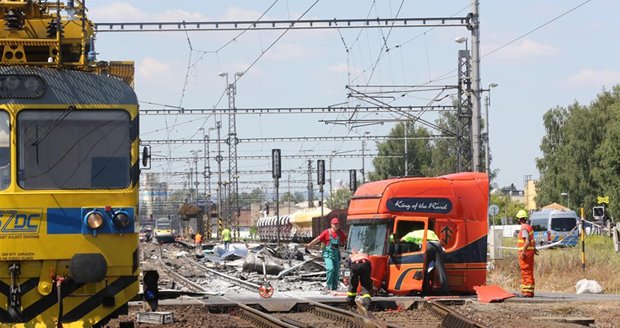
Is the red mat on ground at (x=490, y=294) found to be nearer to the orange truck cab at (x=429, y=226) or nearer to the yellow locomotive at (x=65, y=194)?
the orange truck cab at (x=429, y=226)

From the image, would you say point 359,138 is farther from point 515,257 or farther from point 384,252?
point 384,252

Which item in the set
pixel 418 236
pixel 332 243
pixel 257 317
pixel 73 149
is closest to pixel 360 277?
pixel 418 236

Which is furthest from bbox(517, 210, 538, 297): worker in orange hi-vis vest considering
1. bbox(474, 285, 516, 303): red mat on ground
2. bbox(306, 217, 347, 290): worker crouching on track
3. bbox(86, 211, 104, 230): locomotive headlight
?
bbox(86, 211, 104, 230): locomotive headlight

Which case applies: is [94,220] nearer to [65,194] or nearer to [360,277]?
[65,194]

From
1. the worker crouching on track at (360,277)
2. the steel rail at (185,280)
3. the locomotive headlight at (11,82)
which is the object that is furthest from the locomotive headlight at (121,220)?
the steel rail at (185,280)

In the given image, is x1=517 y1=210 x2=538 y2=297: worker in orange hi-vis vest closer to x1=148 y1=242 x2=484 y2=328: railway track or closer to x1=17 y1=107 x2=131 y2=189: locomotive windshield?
x1=148 y1=242 x2=484 y2=328: railway track

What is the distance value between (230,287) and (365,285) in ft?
27.9

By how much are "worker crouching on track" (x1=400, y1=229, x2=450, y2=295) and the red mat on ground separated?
29.1 inches

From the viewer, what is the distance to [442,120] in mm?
108500

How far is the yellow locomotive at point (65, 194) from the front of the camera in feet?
38.2

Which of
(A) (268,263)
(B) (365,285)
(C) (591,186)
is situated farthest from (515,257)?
(C) (591,186)

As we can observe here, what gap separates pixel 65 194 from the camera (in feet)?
38.6

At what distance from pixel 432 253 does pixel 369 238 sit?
1.73m

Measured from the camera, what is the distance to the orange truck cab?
21.6 m
